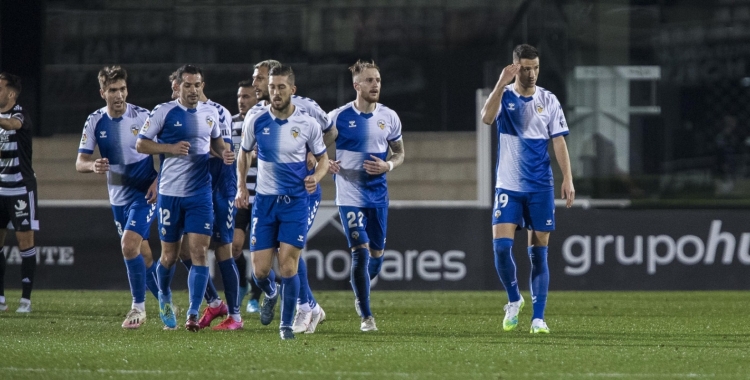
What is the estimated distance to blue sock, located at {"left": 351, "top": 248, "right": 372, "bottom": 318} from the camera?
29.6 ft

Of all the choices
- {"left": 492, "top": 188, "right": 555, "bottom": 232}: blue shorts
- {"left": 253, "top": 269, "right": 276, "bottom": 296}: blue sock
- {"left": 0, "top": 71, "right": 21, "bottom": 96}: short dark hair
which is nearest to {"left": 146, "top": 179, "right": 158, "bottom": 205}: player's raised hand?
{"left": 253, "top": 269, "right": 276, "bottom": 296}: blue sock

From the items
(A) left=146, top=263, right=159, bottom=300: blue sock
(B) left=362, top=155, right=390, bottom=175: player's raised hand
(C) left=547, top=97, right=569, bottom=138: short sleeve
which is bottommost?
(A) left=146, top=263, right=159, bottom=300: blue sock

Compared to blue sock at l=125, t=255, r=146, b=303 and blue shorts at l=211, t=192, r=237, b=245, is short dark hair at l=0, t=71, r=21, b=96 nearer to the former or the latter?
blue shorts at l=211, t=192, r=237, b=245

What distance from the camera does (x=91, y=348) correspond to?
7613mm

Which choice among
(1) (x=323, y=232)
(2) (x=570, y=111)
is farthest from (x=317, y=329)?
(2) (x=570, y=111)

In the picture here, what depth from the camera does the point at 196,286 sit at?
28.6ft

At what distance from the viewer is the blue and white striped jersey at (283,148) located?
808 cm

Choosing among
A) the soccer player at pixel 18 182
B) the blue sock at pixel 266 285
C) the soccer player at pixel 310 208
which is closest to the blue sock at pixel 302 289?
the soccer player at pixel 310 208

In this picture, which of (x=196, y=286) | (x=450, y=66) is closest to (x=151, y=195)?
(x=196, y=286)

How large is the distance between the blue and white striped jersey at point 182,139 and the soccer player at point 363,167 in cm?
92

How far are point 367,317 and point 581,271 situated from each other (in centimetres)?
476

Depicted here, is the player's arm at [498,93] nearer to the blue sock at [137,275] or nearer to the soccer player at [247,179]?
the soccer player at [247,179]

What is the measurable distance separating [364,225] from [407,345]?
150cm

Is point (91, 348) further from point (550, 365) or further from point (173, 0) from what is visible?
point (173, 0)
